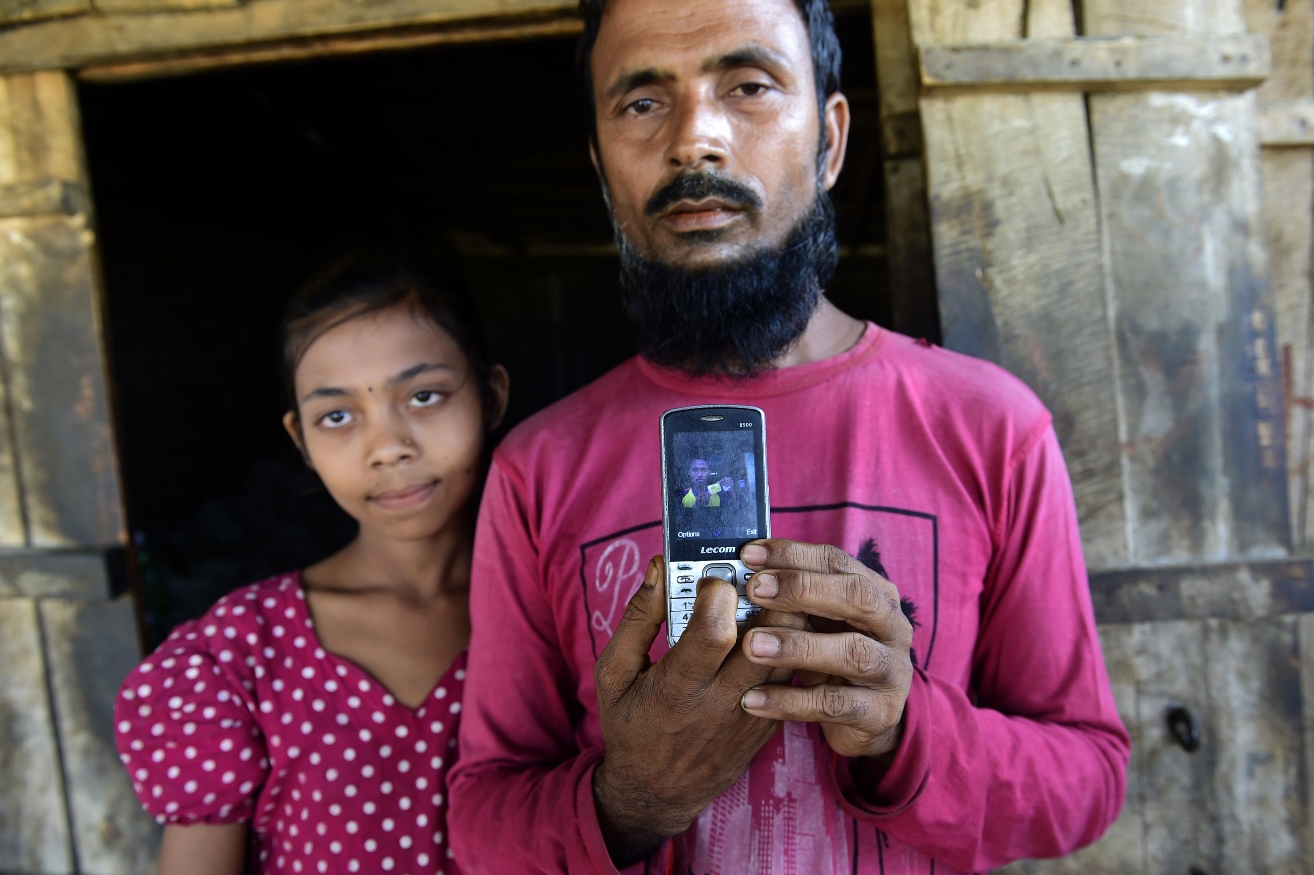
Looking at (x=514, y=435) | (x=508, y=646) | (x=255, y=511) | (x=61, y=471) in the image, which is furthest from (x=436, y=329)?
(x=255, y=511)

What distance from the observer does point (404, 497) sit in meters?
1.46

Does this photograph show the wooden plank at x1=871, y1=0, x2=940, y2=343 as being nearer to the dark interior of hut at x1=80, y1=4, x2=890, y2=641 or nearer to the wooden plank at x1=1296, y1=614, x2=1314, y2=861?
the wooden plank at x1=1296, y1=614, x2=1314, y2=861

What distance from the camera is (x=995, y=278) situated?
1.42 meters

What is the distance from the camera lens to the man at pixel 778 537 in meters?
0.95

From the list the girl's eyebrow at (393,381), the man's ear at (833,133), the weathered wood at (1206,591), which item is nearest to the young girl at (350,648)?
the girl's eyebrow at (393,381)

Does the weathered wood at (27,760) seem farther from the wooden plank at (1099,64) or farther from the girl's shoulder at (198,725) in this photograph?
the wooden plank at (1099,64)

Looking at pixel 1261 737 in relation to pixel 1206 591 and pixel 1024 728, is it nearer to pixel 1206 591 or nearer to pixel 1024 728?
pixel 1206 591

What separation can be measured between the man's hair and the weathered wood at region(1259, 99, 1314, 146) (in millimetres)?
790

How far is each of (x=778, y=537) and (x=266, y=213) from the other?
180 inches

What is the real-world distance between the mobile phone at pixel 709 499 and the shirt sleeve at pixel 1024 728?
31 centimetres

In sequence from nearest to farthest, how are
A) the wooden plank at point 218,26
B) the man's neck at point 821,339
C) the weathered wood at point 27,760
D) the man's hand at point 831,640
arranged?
the man's hand at point 831,640
the man's neck at point 821,339
the wooden plank at point 218,26
the weathered wood at point 27,760

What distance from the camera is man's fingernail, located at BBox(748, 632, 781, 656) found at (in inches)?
29.4

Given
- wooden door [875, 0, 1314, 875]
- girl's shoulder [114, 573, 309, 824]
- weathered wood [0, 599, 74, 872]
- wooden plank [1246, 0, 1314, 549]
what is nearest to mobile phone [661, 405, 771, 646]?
wooden door [875, 0, 1314, 875]

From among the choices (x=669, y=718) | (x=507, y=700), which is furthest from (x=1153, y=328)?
(x=507, y=700)
